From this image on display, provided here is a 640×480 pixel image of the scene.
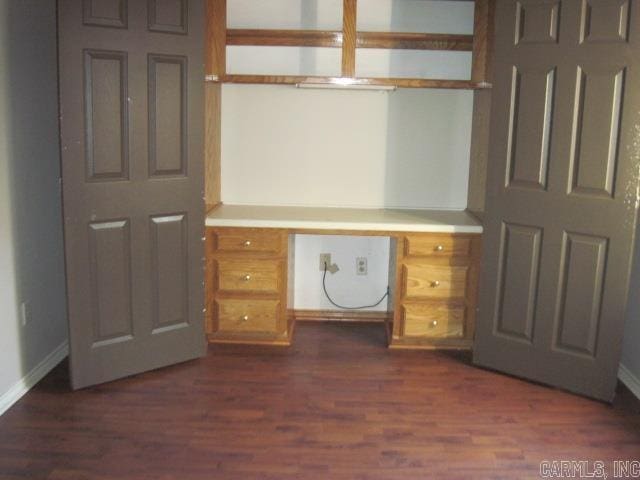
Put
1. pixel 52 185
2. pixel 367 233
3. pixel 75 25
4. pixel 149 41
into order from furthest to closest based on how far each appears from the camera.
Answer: pixel 367 233, pixel 52 185, pixel 149 41, pixel 75 25

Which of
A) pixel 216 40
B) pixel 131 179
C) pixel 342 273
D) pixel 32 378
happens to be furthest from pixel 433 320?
pixel 32 378

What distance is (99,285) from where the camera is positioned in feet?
9.93

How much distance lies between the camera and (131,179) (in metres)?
3.01

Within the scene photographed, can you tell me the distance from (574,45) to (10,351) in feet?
9.10

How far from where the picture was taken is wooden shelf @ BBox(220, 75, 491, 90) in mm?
3480

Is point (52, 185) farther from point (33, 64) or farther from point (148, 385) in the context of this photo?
point (148, 385)

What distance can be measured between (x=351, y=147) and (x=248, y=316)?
1.17 meters

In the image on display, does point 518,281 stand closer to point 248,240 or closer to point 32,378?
point 248,240

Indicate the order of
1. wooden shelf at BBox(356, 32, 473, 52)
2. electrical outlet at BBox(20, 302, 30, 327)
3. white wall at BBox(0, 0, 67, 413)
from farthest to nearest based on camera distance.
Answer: wooden shelf at BBox(356, 32, 473, 52)
electrical outlet at BBox(20, 302, 30, 327)
white wall at BBox(0, 0, 67, 413)

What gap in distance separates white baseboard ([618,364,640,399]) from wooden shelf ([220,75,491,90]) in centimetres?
158

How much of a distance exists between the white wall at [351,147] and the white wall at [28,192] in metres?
1.05

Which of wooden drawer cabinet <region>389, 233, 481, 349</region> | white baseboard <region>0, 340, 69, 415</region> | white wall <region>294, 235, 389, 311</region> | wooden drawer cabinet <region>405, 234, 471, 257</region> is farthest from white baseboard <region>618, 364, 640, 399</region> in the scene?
white baseboard <region>0, 340, 69, 415</region>

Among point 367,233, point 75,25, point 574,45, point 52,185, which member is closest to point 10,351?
point 52,185

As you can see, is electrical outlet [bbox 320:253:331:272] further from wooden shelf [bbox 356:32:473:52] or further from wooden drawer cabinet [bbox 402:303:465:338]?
wooden shelf [bbox 356:32:473:52]
